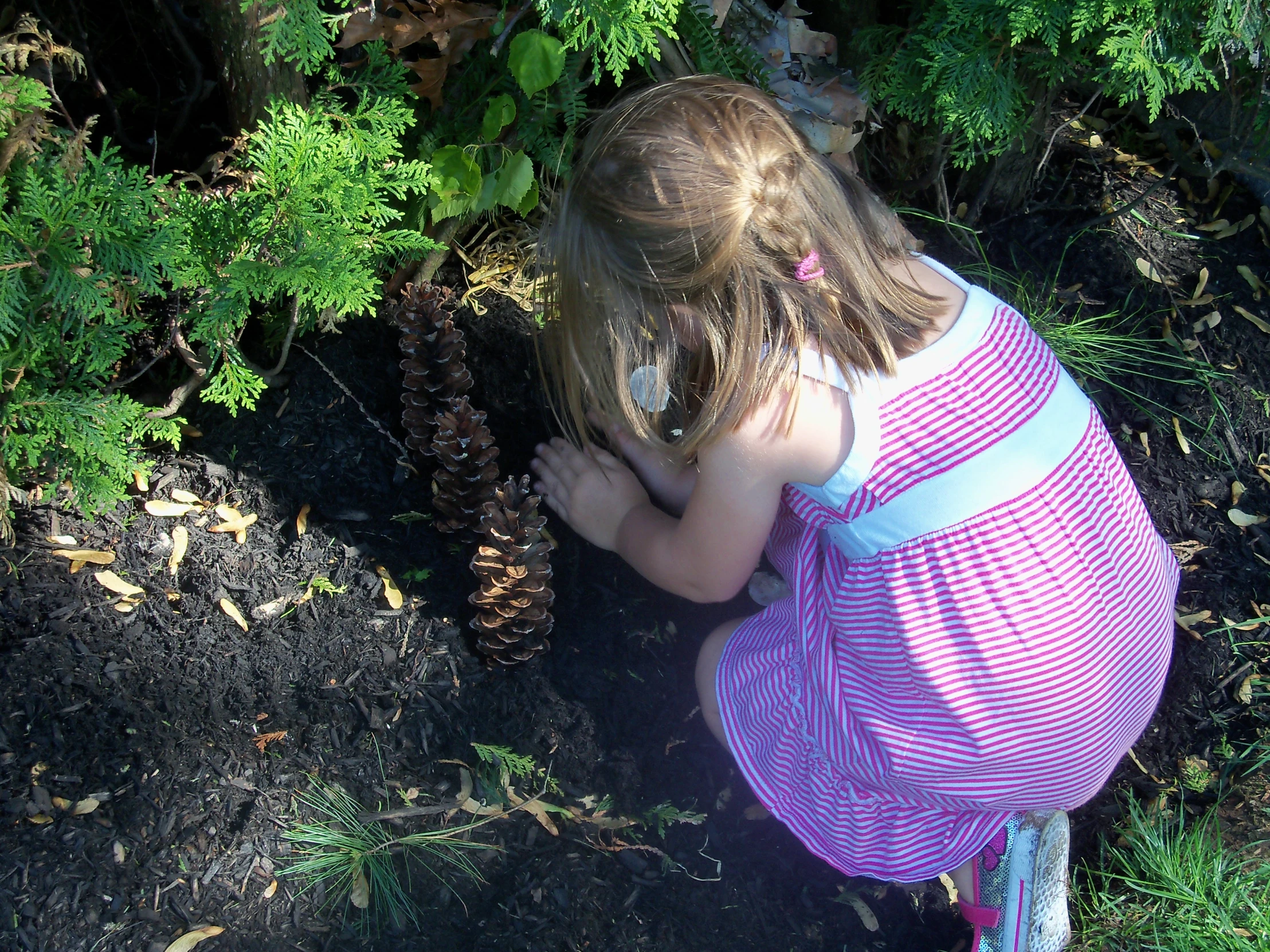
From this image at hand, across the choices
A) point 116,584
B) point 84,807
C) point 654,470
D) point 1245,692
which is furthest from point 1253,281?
point 84,807

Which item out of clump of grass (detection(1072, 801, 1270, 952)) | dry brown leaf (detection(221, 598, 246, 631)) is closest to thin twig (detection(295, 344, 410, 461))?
dry brown leaf (detection(221, 598, 246, 631))

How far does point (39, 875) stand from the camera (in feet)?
5.96

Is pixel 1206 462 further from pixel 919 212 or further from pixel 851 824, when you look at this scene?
pixel 851 824

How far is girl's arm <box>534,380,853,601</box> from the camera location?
1.74 metres

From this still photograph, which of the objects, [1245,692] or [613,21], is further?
[1245,692]

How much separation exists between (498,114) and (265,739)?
1574 millimetres

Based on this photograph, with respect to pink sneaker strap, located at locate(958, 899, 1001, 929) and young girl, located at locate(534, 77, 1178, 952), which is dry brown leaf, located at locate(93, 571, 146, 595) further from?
pink sneaker strap, located at locate(958, 899, 1001, 929)

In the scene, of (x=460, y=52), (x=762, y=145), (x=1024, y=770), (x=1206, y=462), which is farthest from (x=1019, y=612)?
(x=460, y=52)

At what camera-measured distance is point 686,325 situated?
5.71 ft

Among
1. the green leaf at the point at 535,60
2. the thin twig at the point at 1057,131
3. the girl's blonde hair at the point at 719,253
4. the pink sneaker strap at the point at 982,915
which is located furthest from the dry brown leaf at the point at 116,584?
the thin twig at the point at 1057,131

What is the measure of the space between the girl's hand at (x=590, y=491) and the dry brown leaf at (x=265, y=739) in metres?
0.89

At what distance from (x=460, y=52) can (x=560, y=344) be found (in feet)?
2.49

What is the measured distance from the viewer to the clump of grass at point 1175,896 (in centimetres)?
212

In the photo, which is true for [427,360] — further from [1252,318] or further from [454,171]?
[1252,318]
